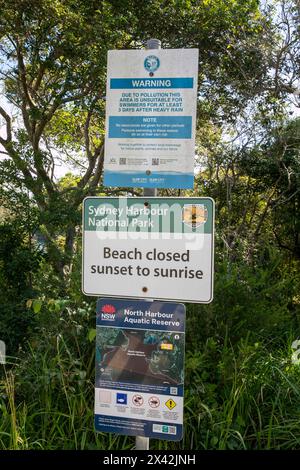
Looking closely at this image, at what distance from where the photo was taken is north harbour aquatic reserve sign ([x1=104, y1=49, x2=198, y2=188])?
227 centimetres

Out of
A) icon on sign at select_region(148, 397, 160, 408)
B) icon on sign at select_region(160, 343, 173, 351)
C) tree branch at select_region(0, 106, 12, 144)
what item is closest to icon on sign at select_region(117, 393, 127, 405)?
icon on sign at select_region(148, 397, 160, 408)

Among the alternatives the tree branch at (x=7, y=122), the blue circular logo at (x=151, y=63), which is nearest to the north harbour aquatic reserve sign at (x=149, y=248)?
the blue circular logo at (x=151, y=63)

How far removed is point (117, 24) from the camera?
772 cm

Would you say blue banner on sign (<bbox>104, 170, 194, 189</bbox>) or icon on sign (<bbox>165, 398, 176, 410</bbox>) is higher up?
blue banner on sign (<bbox>104, 170, 194, 189</bbox>)

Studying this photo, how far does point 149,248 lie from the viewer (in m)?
2.23

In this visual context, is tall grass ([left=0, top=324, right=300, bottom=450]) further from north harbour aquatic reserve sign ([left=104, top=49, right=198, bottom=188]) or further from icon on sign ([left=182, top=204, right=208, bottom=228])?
north harbour aquatic reserve sign ([left=104, top=49, right=198, bottom=188])

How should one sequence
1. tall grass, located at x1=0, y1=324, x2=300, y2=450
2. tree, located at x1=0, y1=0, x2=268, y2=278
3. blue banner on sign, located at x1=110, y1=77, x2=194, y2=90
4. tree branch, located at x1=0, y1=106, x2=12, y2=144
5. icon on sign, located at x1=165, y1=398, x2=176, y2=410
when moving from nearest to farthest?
icon on sign, located at x1=165, y1=398, x2=176, y2=410
blue banner on sign, located at x1=110, y1=77, x2=194, y2=90
tall grass, located at x1=0, y1=324, x2=300, y2=450
tree, located at x1=0, y1=0, x2=268, y2=278
tree branch, located at x1=0, y1=106, x2=12, y2=144

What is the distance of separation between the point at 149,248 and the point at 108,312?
0.35 metres

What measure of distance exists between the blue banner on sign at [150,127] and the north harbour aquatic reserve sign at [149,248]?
0.99ft

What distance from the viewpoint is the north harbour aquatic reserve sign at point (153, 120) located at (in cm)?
227

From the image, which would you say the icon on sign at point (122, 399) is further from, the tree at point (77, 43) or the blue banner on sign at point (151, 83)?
the tree at point (77, 43)

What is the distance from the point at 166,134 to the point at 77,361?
5.55 ft
